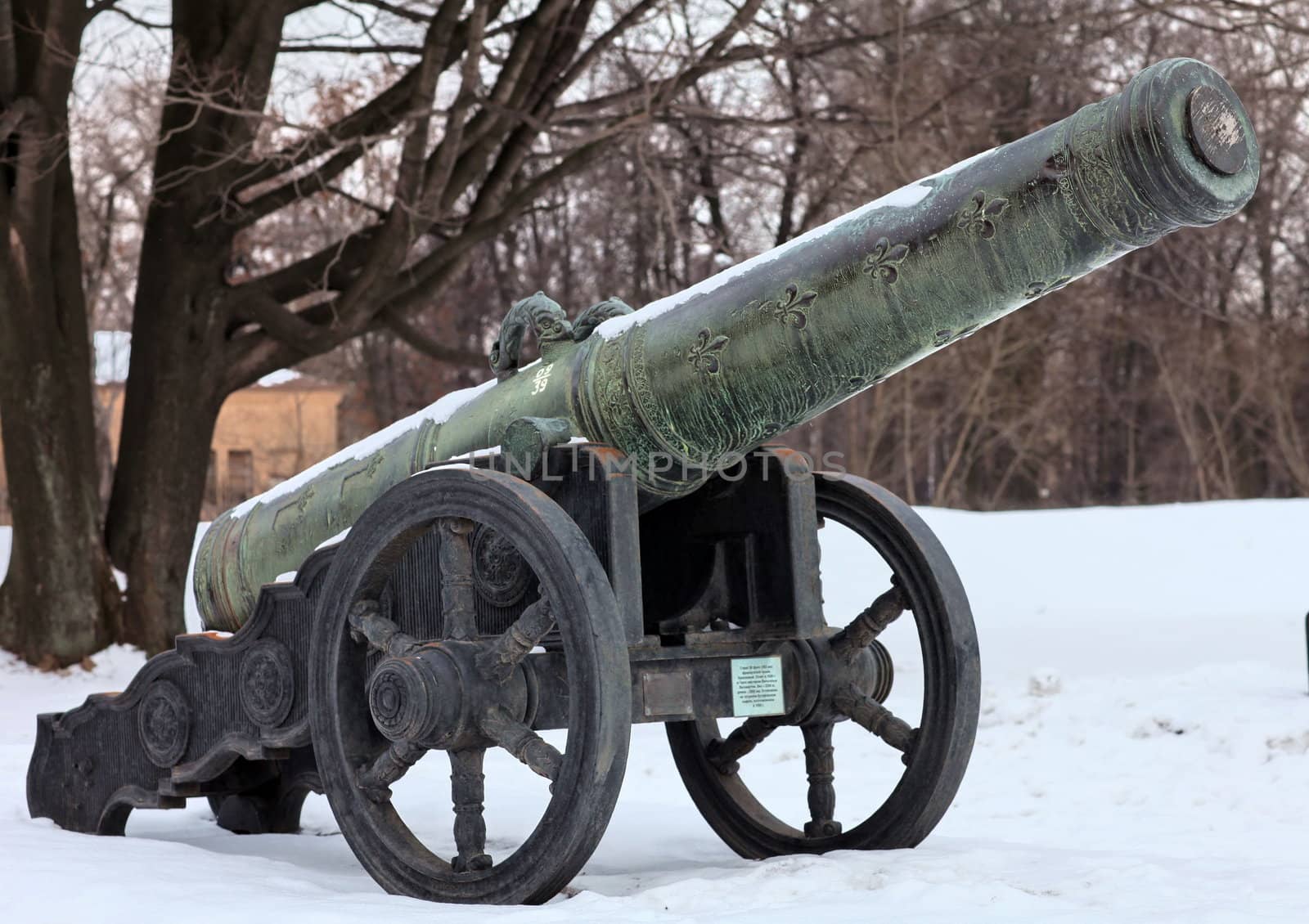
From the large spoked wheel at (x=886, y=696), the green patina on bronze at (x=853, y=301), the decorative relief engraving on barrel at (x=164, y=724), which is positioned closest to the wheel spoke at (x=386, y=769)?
the green patina on bronze at (x=853, y=301)

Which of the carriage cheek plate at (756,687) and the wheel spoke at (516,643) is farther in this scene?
the carriage cheek plate at (756,687)

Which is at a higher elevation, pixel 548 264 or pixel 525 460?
pixel 548 264

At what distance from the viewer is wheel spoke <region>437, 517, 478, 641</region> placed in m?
4.09

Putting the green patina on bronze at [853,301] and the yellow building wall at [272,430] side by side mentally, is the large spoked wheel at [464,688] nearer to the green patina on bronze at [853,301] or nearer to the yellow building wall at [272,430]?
the green patina on bronze at [853,301]

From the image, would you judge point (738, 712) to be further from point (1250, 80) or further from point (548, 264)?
point (548, 264)

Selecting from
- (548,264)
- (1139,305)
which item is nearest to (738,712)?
(548,264)

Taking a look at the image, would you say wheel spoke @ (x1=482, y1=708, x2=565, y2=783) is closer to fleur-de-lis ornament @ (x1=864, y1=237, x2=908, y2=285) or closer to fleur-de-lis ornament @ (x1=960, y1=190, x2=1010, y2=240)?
fleur-de-lis ornament @ (x1=864, y1=237, x2=908, y2=285)

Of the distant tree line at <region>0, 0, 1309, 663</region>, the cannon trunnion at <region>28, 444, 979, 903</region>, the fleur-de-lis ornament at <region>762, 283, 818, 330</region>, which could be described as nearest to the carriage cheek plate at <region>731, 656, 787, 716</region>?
the cannon trunnion at <region>28, 444, 979, 903</region>

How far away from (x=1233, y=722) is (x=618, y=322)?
3837mm

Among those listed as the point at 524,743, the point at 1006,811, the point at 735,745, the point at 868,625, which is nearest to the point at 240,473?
the point at 1006,811

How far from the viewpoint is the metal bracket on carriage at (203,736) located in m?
4.62

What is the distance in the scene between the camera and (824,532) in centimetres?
1355

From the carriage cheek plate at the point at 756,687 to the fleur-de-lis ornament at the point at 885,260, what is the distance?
1169 millimetres

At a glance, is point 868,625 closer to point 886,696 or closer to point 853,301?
point 886,696
